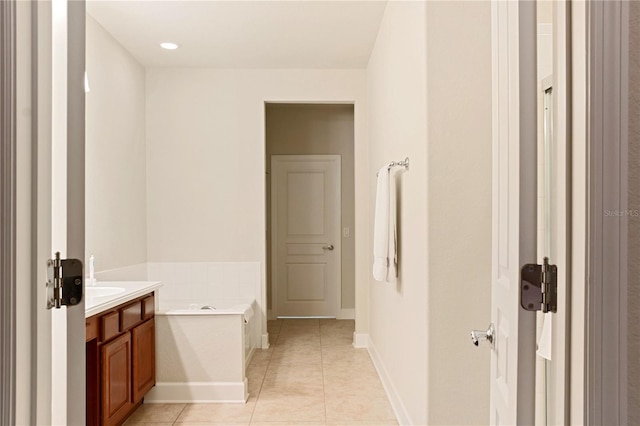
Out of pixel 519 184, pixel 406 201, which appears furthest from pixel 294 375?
pixel 519 184

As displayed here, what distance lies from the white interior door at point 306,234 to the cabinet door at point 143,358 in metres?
3.28

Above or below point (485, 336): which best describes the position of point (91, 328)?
below

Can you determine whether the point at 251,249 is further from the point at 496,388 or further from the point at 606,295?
the point at 606,295

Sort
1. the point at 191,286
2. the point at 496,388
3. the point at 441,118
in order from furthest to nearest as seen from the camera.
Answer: the point at 191,286, the point at 441,118, the point at 496,388

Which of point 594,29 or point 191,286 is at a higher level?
point 594,29

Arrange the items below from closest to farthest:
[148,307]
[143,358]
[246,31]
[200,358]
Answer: [143,358]
[148,307]
[200,358]
[246,31]

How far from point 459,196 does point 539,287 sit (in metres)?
1.50

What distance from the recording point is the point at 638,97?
0.94 metres

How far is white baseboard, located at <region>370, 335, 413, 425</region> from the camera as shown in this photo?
315cm

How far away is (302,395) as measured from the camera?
153 inches

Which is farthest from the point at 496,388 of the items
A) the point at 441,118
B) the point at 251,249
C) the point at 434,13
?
the point at 251,249

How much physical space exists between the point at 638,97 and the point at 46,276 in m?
1.17

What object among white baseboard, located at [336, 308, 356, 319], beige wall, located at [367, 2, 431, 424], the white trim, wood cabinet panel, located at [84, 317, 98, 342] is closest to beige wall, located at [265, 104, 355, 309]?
white baseboard, located at [336, 308, 356, 319]

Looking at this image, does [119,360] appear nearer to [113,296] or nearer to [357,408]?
[113,296]
